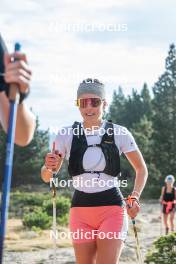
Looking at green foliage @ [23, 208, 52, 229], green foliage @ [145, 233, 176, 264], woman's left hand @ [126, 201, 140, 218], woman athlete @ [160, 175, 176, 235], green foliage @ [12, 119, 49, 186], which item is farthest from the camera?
green foliage @ [12, 119, 49, 186]

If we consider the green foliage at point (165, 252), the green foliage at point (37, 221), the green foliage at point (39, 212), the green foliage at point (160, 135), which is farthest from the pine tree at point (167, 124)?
the green foliage at point (165, 252)

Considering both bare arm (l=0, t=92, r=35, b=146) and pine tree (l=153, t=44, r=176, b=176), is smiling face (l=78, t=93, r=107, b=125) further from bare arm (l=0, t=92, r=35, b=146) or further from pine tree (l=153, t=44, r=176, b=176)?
pine tree (l=153, t=44, r=176, b=176)

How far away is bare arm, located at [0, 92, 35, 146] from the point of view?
302cm

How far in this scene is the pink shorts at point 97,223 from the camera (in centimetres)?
518

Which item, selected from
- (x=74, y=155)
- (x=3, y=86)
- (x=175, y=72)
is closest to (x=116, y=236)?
(x=74, y=155)

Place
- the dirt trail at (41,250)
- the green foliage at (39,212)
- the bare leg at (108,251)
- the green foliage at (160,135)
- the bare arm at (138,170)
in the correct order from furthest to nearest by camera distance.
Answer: the green foliage at (160,135), the green foliage at (39,212), the dirt trail at (41,250), the bare arm at (138,170), the bare leg at (108,251)

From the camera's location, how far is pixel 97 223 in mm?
5297

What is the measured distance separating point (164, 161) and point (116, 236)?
2099 inches

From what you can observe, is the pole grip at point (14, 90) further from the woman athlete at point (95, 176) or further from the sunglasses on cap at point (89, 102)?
the sunglasses on cap at point (89, 102)

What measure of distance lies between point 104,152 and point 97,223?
2.25 ft

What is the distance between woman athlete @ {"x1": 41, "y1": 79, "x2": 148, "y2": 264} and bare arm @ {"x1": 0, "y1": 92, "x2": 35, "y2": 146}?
2250 millimetres

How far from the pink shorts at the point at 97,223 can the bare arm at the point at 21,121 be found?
7.39 ft

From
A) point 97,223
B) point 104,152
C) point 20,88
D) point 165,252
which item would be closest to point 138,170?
point 104,152

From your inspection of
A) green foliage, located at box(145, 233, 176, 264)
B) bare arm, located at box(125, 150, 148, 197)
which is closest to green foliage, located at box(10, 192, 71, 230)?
green foliage, located at box(145, 233, 176, 264)
